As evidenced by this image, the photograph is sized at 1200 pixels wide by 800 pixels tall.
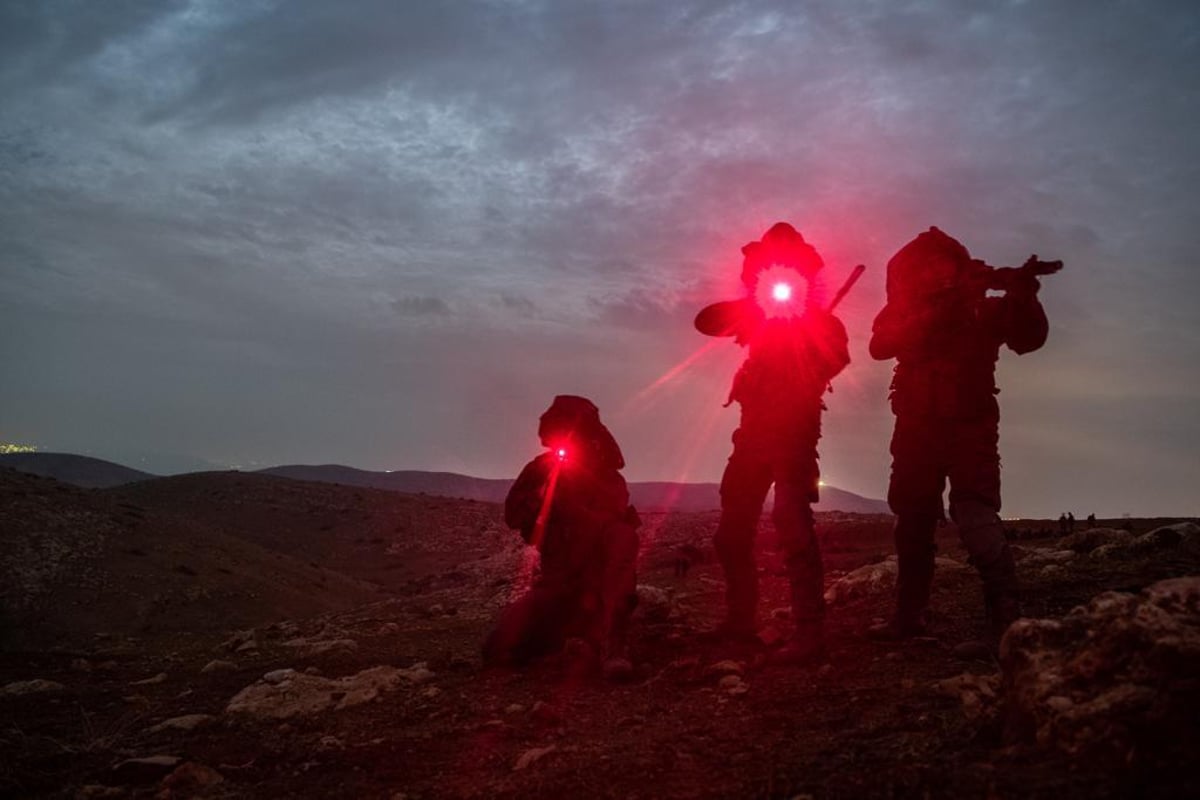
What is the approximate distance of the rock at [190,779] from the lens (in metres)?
4.21

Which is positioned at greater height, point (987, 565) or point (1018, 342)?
point (1018, 342)

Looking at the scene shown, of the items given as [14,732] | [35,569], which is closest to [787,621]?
[14,732]

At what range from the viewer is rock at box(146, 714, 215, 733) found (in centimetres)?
568

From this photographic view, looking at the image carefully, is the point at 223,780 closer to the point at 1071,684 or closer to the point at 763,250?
the point at 1071,684

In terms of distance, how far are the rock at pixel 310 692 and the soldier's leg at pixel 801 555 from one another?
3.36 meters

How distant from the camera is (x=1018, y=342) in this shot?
5.66 metres

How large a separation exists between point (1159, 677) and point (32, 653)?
14.6m

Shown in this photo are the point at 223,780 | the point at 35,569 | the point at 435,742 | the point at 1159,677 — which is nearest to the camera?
the point at 1159,677

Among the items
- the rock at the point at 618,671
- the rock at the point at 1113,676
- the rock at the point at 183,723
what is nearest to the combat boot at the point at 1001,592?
the rock at the point at 1113,676

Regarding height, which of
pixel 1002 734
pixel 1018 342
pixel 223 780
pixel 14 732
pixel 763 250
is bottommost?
pixel 14 732

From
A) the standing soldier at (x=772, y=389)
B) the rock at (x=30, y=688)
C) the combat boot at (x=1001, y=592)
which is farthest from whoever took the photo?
the rock at (x=30, y=688)

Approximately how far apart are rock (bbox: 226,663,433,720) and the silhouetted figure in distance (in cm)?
91

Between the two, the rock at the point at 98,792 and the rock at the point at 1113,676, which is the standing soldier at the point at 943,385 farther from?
the rock at the point at 98,792

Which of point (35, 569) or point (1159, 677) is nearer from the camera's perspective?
point (1159, 677)
